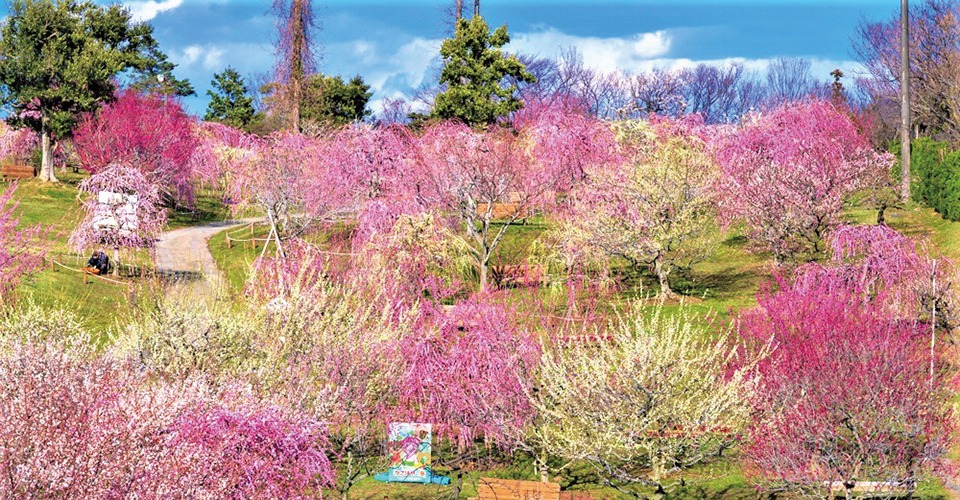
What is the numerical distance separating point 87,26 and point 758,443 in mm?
54100

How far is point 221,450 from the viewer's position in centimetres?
1647

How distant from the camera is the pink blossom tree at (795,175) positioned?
4303 cm

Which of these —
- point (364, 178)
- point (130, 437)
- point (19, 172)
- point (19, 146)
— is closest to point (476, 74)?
point (364, 178)

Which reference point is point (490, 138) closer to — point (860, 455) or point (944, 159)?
point (944, 159)

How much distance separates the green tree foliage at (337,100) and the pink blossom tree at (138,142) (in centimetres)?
1018

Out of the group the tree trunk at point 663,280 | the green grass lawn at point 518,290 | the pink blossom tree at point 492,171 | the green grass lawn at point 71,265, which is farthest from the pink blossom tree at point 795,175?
the green grass lawn at point 71,265

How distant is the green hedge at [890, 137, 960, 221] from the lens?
49031 millimetres

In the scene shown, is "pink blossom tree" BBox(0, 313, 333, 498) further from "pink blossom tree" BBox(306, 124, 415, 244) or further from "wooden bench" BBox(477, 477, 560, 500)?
"pink blossom tree" BBox(306, 124, 415, 244)

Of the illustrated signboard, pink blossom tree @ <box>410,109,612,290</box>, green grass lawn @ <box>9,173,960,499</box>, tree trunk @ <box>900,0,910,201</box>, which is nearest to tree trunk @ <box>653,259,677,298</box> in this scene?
green grass lawn @ <box>9,173,960,499</box>

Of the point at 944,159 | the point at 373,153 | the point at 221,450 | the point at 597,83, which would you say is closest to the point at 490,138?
the point at 373,153

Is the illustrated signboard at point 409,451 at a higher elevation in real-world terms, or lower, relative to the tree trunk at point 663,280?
lower

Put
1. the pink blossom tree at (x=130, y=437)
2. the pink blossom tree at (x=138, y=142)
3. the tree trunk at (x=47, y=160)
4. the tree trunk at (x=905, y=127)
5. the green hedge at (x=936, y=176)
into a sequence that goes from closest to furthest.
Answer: the pink blossom tree at (x=130, y=437), the green hedge at (x=936, y=176), the tree trunk at (x=905, y=127), the pink blossom tree at (x=138, y=142), the tree trunk at (x=47, y=160)

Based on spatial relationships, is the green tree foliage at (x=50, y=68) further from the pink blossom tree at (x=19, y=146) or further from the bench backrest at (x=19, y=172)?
the pink blossom tree at (x=19, y=146)

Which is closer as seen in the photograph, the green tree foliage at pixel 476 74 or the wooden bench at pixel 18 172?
the green tree foliage at pixel 476 74
